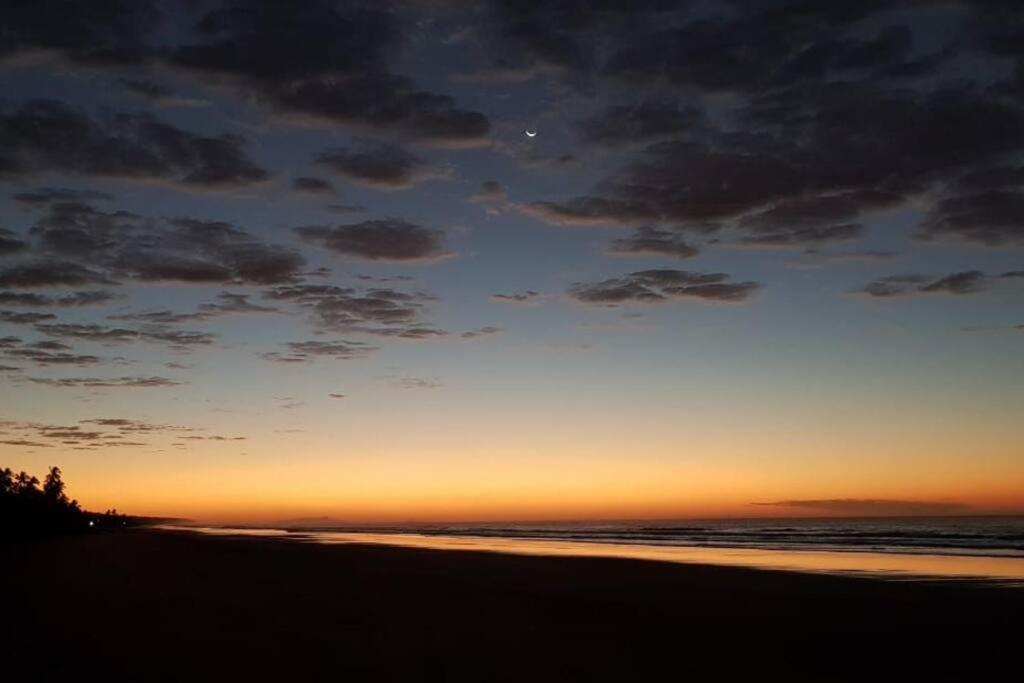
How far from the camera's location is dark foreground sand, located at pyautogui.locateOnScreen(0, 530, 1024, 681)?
9984 millimetres

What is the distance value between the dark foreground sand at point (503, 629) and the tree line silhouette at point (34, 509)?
191ft

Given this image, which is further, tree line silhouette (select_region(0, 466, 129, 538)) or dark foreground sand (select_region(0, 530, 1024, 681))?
tree line silhouette (select_region(0, 466, 129, 538))

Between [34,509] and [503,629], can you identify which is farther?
[34,509]

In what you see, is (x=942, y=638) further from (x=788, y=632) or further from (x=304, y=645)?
(x=304, y=645)

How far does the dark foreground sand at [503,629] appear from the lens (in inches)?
393

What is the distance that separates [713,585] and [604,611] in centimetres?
684

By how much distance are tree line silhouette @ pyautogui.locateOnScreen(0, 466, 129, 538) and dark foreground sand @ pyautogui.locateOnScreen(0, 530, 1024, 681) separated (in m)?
58.1

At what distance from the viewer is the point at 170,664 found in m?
9.98

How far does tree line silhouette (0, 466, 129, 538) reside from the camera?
247 feet

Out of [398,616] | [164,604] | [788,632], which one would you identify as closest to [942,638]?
[788,632]

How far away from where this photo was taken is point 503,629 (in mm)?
13406

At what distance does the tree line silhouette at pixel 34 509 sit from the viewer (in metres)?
75.2

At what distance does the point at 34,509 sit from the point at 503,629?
293 ft

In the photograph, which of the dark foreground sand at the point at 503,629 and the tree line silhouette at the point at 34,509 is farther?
the tree line silhouette at the point at 34,509
